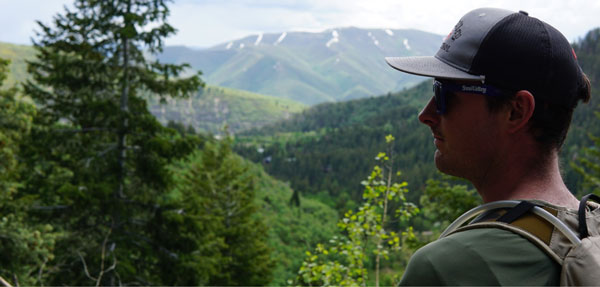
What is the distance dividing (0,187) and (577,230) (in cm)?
1263

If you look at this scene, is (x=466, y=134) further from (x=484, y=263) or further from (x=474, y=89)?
(x=484, y=263)

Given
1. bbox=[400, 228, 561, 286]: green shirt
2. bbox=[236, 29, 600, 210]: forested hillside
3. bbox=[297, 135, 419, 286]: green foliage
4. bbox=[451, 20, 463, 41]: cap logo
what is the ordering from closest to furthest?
bbox=[400, 228, 561, 286]: green shirt → bbox=[451, 20, 463, 41]: cap logo → bbox=[297, 135, 419, 286]: green foliage → bbox=[236, 29, 600, 210]: forested hillside

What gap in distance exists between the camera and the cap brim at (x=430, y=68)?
1.39 metres

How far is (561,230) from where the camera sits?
1103 millimetres

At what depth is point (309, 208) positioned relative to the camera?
86688 mm

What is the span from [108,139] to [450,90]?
13.0 m

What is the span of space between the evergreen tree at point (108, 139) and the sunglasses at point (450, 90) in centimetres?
1102

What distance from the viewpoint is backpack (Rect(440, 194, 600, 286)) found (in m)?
1.05

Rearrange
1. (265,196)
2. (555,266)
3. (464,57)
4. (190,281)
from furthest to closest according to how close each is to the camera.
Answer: (265,196) < (190,281) < (464,57) < (555,266)

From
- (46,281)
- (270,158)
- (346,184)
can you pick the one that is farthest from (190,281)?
(270,158)

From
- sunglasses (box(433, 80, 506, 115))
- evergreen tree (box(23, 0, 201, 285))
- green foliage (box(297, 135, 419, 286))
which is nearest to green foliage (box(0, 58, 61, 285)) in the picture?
evergreen tree (box(23, 0, 201, 285))

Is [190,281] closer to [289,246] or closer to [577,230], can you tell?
[577,230]

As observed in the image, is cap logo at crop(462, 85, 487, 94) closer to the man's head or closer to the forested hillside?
the man's head

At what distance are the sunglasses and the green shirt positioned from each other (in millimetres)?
482
